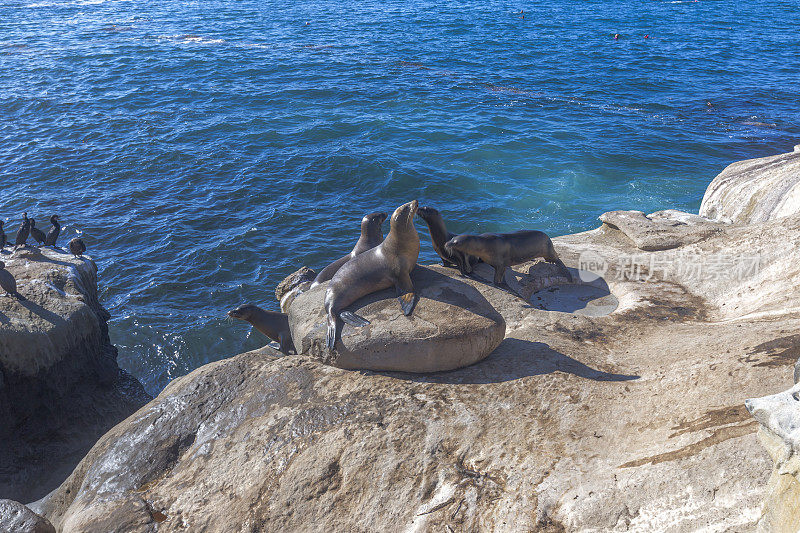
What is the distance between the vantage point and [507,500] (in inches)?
182

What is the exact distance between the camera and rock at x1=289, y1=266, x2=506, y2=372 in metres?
6.31

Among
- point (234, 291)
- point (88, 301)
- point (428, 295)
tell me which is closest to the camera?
point (428, 295)

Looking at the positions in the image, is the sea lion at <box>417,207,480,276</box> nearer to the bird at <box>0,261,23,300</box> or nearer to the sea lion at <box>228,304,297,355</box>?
the sea lion at <box>228,304,297,355</box>

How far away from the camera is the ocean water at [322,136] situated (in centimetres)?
1456

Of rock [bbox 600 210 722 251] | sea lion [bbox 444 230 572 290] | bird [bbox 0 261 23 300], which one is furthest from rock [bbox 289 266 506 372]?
bird [bbox 0 261 23 300]

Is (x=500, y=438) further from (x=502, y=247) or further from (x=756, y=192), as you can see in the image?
(x=756, y=192)

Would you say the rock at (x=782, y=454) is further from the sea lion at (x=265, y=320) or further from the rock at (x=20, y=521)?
the sea lion at (x=265, y=320)

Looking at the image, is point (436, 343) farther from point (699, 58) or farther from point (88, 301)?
point (699, 58)

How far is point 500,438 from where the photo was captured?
525 cm

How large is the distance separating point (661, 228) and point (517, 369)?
540 cm

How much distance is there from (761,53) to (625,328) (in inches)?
1115

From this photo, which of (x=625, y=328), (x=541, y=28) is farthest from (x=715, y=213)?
(x=541, y=28)

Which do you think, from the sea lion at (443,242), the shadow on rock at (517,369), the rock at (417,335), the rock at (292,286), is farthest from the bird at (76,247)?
the shadow on rock at (517,369)

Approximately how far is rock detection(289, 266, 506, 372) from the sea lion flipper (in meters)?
0.06
